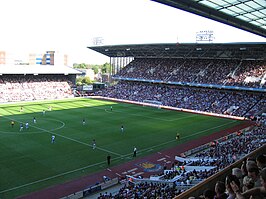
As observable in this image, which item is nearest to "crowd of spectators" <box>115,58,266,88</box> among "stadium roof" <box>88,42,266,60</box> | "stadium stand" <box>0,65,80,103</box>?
"stadium roof" <box>88,42,266,60</box>

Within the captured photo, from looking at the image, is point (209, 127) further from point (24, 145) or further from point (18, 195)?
point (18, 195)

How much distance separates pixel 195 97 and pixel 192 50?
1013 centimetres

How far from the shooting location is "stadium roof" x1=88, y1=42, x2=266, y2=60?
52.4 metres

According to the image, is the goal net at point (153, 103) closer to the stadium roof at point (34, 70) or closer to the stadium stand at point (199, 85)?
the stadium stand at point (199, 85)

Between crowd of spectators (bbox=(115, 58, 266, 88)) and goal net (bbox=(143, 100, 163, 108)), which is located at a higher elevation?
crowd of spectators (bbox=(115, 58, 266, 88))

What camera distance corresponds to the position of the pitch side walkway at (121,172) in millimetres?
18844

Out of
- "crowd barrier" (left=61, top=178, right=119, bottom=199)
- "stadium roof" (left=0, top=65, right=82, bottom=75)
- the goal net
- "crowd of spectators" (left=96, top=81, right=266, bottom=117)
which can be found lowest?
"crowd barrier" (left=61, top=178, right=119, bottom=199)

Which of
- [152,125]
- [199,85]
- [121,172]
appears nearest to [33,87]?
[199,85]

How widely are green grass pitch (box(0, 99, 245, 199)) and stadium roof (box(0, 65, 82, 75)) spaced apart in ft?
56.7

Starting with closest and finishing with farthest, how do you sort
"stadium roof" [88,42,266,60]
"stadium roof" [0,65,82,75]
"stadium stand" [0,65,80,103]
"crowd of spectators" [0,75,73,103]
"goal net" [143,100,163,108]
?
"stadium roof" [88,42,266,60] → "goal net" [143,100,163,108] → "crowd of spectators" [0,75,73,103] → "stadium stand" [0,65,80,103] → "stadium roof" [0,65,82,75]

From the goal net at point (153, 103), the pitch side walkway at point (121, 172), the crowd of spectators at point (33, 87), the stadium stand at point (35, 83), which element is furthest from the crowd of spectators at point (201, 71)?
the pitch side walkway at point (121, 172)

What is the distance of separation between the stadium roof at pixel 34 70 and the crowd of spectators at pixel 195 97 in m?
10.5

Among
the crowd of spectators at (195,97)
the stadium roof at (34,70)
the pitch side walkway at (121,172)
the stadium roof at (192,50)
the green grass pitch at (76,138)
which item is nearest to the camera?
the pitch side walkway at (121,172)

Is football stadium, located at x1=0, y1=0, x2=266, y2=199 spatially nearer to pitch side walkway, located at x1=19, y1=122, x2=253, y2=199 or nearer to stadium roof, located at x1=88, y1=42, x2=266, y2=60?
pitch side walkway, located at x1=19, y1=122, x2=253, y2=199
